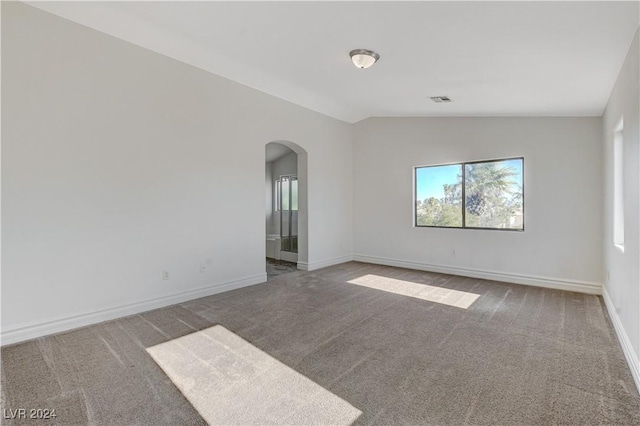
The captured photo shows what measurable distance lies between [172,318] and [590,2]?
445 cm

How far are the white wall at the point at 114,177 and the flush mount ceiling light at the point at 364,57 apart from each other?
81.9 inches

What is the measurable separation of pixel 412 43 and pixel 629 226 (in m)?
2.44

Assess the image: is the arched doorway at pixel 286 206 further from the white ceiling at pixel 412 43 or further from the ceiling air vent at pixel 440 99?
the ceiling air vent at pixel 440 99

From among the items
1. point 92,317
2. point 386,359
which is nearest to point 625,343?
point 386,359

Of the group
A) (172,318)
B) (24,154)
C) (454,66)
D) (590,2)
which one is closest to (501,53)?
(454,66)

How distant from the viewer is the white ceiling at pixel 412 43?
7.75 feet

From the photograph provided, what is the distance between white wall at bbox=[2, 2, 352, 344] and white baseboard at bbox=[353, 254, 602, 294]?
2.82 m

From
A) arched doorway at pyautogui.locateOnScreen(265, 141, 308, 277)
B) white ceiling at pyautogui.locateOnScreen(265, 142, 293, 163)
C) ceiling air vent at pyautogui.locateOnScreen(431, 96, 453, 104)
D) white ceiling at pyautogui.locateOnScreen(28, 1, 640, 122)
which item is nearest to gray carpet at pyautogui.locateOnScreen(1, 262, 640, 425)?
arched doorway at pyautogui.locateOnScreen(265, 141, 308, 277)

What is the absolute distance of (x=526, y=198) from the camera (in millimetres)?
4801

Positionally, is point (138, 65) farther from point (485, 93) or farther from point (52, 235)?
point (485, 93)

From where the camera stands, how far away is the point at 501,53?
9.39 feet

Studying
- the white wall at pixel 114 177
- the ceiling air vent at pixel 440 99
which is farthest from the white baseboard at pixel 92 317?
the ceiling air vent at pixel 440 99

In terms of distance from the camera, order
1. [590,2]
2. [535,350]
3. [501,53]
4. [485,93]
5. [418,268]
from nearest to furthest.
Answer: [590,2] → [535,350] → [501,53] → [485,93] → [418,268]

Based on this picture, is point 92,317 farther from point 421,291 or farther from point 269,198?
point 269,198
